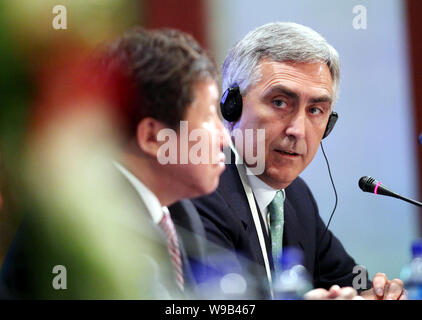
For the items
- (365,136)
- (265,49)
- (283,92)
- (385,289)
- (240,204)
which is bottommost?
(385,289)

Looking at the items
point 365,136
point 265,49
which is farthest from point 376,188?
point 265,49

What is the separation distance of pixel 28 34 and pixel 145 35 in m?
0.31

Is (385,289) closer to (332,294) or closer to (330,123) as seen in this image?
(332,294)

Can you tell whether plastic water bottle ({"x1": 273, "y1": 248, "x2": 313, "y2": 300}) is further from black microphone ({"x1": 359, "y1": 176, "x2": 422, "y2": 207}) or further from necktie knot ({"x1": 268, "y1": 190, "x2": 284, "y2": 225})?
black microphone ({"x1": 359, "y1": 176, "x2": 422, "y2": 207})

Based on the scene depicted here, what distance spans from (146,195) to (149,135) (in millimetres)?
147

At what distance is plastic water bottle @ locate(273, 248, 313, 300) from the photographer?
1651 millimetres

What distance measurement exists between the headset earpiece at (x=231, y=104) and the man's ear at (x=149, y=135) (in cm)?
18

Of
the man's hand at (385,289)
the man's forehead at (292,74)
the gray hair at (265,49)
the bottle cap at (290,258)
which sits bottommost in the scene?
the man's hand at (385,289)

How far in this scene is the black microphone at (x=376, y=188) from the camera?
5.55 ft

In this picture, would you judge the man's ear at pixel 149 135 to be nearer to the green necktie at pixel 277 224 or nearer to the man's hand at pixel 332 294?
the green necktie at pixel 277 224

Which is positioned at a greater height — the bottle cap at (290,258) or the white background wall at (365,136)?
the white background wall at (365,136)

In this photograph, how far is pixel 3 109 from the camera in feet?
5.41

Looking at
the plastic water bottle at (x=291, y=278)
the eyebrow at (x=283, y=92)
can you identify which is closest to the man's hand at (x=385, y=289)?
the plastic water bottle at (x=291, y=278)

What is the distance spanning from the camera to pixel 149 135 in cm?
158
